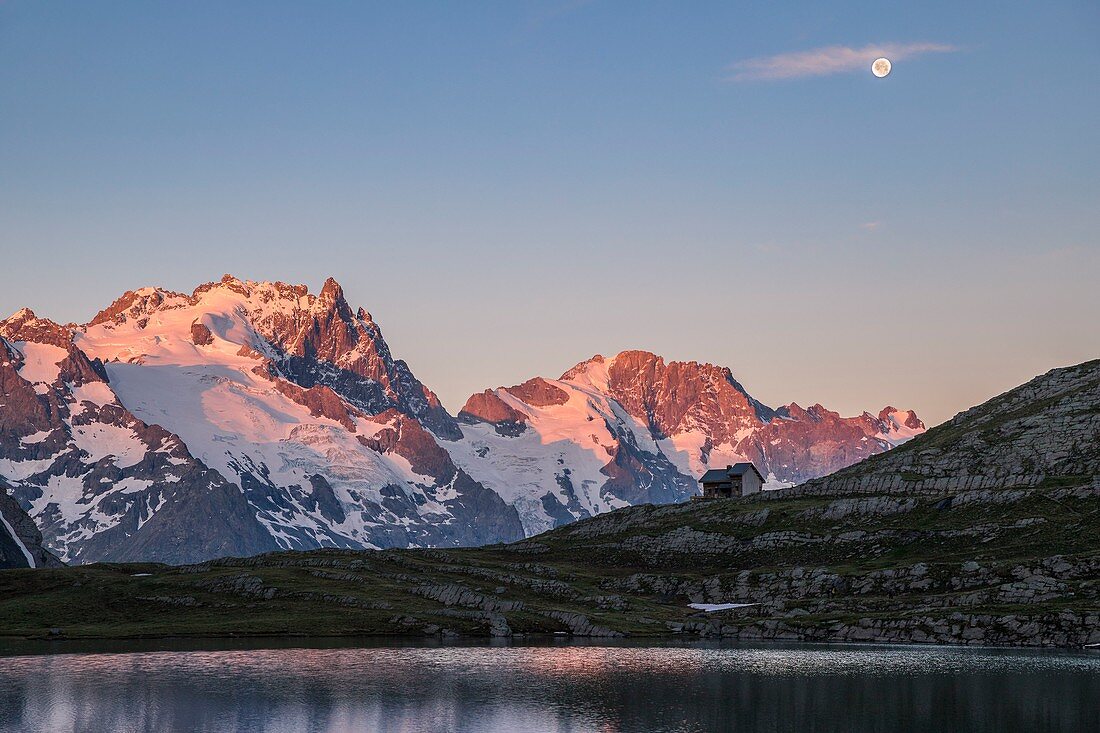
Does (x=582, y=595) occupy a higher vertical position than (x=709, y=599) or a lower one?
higher

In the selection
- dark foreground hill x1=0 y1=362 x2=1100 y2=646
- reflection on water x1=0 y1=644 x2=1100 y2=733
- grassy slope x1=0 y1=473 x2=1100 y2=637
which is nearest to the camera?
reflection on water x1=0 y1=644 x2=1100 y2=733

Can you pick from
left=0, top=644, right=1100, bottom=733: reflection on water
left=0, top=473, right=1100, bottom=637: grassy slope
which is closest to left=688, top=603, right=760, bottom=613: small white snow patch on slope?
left=0, top=473, right=1100, bottom=637: grassy slope

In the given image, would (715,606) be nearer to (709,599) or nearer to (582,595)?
(709,599)

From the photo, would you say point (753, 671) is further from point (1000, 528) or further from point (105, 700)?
point (1000, 528)

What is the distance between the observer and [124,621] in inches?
6880

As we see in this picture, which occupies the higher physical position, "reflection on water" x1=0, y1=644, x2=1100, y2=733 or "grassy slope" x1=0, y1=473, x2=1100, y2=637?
"grassy slope" x1=0, y1=473, x2=1100, y2=637

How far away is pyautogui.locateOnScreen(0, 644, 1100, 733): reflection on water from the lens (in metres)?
94.2

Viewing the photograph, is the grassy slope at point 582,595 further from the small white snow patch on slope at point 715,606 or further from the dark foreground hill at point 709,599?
the small white snow patch on slope at point 715,606

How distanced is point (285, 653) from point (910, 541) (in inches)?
4029

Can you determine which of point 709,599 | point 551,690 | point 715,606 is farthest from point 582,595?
point 551,690

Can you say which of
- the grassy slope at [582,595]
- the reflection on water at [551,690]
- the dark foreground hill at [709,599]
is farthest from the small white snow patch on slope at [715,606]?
the reflection on water at [551,690]

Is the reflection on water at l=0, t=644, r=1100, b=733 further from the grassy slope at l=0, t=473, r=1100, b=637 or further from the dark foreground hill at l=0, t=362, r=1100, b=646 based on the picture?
the grassy slope at l=0, t=473, r=1100, b=637

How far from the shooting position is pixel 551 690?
110625 millimetres

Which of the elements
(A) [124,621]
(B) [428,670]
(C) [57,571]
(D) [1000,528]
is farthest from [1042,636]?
(C) [57,571]
